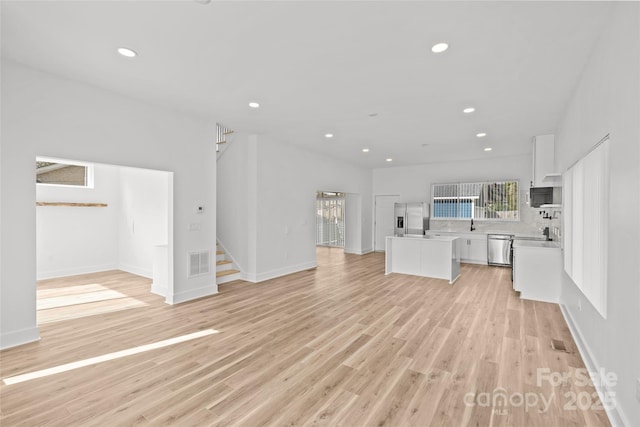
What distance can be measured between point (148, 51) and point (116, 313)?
11.5 feet

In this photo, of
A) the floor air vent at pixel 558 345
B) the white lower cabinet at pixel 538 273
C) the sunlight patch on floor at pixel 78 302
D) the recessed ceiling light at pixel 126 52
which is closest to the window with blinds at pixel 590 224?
the floor air vent at pixel 558 345

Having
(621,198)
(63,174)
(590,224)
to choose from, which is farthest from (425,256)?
(63,174)

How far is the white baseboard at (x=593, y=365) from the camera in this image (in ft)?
6.04

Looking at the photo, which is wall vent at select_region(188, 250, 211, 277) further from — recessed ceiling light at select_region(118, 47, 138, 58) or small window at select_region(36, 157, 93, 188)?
small window at select_region(36, 157, 93, 188)

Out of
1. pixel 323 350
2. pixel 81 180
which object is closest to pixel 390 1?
pixel 323 350

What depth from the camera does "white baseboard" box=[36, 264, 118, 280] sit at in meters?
5.85

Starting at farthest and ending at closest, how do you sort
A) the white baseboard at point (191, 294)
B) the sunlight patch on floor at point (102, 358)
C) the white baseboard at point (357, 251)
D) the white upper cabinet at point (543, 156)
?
the white baseboard at point (357, 251)
the white upper cabinet at point (543, 156)
the white baseboard at point (191, 294)
the sunlight patch on floor at point (102, 358)

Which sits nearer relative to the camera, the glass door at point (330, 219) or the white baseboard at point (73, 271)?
the white baseboard at point (73, 271)

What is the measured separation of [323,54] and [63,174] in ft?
22.7

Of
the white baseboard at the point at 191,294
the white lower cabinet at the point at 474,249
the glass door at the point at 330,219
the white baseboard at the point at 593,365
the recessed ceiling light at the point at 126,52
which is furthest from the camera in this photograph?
the glass door at the point at 330,219

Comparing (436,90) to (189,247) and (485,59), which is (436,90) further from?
(189,247)

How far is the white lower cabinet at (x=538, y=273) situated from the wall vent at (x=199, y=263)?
17.7ft

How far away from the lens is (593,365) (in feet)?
8.23

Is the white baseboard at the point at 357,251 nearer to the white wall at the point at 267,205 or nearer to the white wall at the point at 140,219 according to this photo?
the white wall at the point at 267,205
